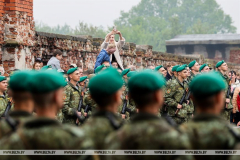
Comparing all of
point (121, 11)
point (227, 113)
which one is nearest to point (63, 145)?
point (227, 113)

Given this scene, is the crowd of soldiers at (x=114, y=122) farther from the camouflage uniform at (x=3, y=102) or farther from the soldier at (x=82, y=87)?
the soldier at (x=82, y=87)

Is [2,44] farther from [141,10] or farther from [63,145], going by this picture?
[141,10]

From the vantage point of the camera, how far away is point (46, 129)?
333 cm

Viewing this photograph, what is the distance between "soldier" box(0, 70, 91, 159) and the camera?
3.31 m

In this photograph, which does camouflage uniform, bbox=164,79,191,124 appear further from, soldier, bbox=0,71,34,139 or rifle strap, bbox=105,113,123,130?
soldier, bbox=0,71,34,139

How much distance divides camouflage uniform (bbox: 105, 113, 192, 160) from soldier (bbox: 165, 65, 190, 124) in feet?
20.1

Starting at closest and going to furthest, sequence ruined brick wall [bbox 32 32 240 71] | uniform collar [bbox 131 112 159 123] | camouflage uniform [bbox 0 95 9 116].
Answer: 1. uniform collar [bbox 131 112 159 123]
2. camouflage uniform [bbox 0 95 9 116]
3. ruined brick wall [bbox 32 32 240 71]

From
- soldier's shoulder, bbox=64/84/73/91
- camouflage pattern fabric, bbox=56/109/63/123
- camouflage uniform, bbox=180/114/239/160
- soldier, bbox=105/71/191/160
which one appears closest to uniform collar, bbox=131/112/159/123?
soldier, bbox=105/71/191/160

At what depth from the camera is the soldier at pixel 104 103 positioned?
3.63m

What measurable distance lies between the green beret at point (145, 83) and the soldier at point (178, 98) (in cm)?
605

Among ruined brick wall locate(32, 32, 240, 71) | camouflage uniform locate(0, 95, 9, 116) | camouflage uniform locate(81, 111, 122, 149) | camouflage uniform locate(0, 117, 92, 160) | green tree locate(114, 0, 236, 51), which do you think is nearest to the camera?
camouflage uniform locate(0, 117, 92, 160)

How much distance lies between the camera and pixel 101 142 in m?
3.78

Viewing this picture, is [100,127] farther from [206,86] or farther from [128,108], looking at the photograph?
[128,108]

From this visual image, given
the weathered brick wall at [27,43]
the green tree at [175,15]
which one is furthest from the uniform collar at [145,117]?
the green tree at [175,15]
